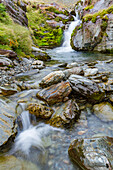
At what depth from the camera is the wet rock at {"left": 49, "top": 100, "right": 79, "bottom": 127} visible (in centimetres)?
296

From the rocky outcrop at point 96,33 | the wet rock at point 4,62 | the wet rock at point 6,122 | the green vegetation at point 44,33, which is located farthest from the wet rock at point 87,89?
the green vegetation at point 44,33

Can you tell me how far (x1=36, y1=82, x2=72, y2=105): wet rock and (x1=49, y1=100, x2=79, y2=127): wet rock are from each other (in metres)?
0.34

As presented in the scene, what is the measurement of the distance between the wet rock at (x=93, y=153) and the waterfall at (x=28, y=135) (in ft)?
2.83

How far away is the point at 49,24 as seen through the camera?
30125 mm

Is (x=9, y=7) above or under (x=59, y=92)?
above

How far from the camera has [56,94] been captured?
372 centimetres

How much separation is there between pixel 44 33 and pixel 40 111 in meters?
26.1

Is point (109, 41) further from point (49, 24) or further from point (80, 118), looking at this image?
point (49, 24)

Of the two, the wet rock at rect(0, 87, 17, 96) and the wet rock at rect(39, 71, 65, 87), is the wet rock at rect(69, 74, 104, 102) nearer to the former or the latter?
the wet rock at rect(39, 71, 65, 87)

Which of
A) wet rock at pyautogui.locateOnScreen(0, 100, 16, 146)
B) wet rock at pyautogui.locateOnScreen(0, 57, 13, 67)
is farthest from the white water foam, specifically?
wet rock at pyautogui.locateOnScreen(0, 57, 13, 67)

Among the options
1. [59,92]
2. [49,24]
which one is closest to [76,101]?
[59,92]

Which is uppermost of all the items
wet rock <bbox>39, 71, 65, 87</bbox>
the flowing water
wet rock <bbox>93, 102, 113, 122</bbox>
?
wet rock <bbox>39, 71, 65, 87</bbox>

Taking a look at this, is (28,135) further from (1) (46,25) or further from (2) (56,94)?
(1) (46,25)

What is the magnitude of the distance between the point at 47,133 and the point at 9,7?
1589 cm
